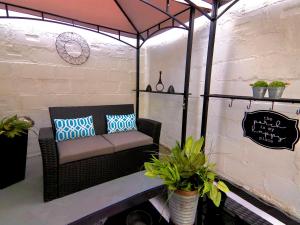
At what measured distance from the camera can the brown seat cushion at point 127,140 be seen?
2.00 m

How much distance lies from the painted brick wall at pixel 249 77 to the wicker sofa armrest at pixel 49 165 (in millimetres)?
1717

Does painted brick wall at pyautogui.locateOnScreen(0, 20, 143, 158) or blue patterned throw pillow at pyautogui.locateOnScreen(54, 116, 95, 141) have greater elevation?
painted brick wall at pyautogui.locateOnScreen(0, 20, 143, 158)

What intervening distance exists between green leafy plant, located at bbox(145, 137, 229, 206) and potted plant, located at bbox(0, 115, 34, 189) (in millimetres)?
1555

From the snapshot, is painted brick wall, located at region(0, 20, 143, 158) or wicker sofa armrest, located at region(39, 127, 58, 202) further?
painted brick wall, located at region(0, 20, 143, 158)

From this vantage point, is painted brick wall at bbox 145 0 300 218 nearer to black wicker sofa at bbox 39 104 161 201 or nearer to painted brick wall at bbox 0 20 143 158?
black wicker sofa at bbox 39 104 161 201

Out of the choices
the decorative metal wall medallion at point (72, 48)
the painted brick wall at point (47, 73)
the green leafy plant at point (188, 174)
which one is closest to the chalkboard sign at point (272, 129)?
the green leafy plant at point (188, 174)

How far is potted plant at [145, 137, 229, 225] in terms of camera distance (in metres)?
0.87

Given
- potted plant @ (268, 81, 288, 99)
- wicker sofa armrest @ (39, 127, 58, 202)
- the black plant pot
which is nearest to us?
potted plant @ (268, 81, 288, 99)

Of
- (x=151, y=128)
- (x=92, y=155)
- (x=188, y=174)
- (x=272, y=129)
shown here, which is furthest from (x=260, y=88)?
(x=92, y=155)

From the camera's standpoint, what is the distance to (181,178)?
3.02 ft

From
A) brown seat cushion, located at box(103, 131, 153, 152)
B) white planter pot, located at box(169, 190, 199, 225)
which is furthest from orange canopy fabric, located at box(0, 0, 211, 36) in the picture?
white planter pot, located at box(169, 190, 199, 225)

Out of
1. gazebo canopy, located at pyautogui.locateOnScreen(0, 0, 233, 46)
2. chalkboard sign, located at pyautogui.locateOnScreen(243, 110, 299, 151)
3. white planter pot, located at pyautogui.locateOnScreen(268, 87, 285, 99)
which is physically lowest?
chalkboard sign, located at pyautogui.locateOnScreen(243, 110, 299, 151)

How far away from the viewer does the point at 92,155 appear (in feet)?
5.94

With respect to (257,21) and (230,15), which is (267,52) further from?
(230,15)
